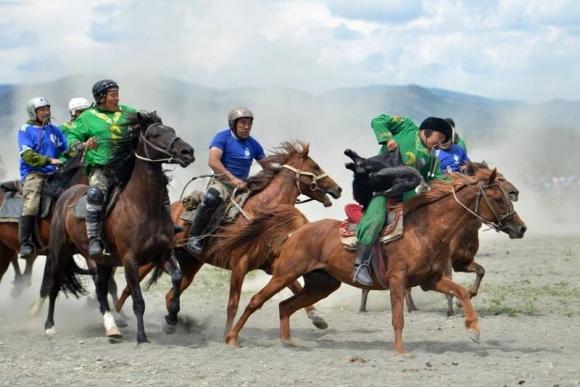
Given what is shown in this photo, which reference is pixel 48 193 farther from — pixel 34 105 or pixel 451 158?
pixel 451 158

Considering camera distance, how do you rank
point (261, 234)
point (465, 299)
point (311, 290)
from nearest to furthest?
point (465, 299) < point (311, 290) < point (261, 234)

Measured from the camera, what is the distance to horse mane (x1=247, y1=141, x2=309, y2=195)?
12.8 m

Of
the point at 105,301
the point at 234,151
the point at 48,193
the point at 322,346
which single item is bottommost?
the point at 322,346

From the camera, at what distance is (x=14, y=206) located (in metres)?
14.0

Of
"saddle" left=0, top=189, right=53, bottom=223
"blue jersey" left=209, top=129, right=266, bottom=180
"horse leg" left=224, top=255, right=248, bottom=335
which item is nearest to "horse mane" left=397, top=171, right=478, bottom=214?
"horse leg" left=224, top=255, right=248, bottom=335

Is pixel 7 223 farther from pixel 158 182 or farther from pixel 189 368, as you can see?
pixel 189 368

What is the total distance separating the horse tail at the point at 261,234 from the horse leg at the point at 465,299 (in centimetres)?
165

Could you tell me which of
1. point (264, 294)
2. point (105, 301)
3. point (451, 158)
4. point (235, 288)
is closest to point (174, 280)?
point (235, 288)

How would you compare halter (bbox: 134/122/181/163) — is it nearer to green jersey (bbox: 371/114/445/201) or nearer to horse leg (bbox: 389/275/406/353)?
green jersey (bbox: 371/114/445/201)

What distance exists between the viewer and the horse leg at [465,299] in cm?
1059

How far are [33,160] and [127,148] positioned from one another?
211 cm

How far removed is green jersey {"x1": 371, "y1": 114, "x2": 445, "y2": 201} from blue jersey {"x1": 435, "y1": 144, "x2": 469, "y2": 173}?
3.13m

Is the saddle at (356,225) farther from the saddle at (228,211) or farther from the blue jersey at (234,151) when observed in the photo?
the blue jersey at (234,151)

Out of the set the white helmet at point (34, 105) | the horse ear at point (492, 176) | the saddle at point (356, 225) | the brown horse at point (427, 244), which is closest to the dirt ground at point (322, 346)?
the brown horse at point (427, 244)
